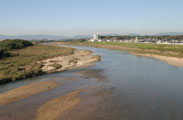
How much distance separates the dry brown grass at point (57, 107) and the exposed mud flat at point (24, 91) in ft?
8.28

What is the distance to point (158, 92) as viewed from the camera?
11.4m

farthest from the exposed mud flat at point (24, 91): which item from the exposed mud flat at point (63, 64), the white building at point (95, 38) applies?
the white building at point (95, 38)

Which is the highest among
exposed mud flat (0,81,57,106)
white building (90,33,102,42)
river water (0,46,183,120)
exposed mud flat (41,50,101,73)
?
white building (90,33,102,42)

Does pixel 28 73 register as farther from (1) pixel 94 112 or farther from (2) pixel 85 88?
(1) pixel 94 112

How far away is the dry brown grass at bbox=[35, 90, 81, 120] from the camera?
8.13 meters

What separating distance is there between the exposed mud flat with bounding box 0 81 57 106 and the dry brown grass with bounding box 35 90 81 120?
2.52m

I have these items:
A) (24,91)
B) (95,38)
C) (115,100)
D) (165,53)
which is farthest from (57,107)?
(95,38)

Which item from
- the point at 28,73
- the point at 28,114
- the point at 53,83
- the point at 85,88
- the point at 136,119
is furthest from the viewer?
the point at 28,73

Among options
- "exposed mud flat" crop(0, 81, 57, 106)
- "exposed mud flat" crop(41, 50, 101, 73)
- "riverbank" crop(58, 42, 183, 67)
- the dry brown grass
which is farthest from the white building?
the dry brown grass

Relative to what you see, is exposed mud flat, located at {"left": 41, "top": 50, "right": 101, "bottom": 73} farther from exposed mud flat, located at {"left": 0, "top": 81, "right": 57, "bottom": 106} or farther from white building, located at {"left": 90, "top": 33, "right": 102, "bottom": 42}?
white building, located at {"left": 90, "top": 33, "right": 102, "bottom": 42}

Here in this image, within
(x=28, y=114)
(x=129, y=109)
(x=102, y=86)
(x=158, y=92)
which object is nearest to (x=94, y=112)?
(x=129, y=109)

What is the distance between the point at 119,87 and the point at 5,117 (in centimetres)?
861

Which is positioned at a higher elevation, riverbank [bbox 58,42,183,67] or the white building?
the white building

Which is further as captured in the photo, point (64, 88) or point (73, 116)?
point (64, 88)
